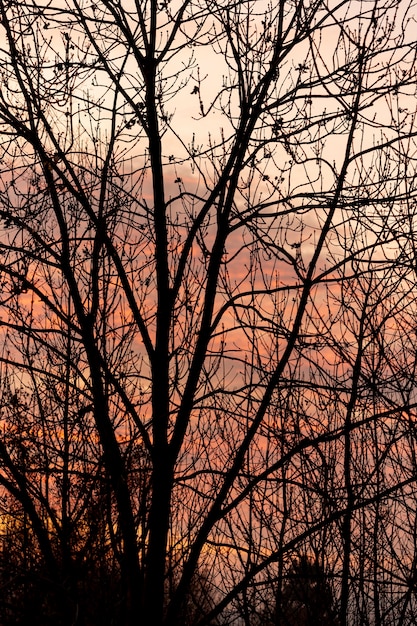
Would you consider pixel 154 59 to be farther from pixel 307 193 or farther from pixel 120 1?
pixel 307 193

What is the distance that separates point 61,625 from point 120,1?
16.1 feet

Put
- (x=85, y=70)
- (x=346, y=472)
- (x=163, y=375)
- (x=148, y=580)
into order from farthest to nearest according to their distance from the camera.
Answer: (x=346, y=472), (x=85, y=70), (x=163, y=375), (x=148, y=580)

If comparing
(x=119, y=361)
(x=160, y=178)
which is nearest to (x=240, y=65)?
(x=160, y=178)

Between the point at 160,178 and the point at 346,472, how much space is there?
5.88 metres

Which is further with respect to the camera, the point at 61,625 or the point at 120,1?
the point at 120,1

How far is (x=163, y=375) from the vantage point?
20.8 ft

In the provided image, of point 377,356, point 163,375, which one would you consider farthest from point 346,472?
point 163,375

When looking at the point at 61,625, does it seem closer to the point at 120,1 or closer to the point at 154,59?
the point at 154,59

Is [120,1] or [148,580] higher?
[120,1]

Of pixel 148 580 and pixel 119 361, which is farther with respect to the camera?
pixel 119 361

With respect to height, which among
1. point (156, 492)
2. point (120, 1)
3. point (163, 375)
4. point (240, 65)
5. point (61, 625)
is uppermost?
point (120, 1)

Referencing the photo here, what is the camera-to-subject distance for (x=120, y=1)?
6605mm

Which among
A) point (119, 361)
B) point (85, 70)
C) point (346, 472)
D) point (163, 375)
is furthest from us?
point (346, 472)

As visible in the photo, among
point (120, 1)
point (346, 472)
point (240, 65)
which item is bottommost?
point (346, 472)
